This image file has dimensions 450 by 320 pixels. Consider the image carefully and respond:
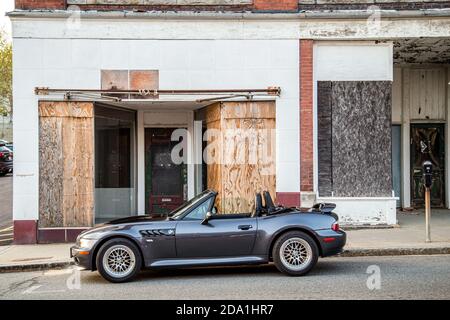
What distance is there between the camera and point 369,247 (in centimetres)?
1105

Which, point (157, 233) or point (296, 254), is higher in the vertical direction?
point (157, 233)

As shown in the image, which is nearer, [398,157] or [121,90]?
[121,90]

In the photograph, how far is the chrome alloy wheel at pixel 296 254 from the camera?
29.2 feet

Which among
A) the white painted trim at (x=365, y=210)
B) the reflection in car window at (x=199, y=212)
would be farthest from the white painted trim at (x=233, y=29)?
the reflection in car window at (x=199, y=212)

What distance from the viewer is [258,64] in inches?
522

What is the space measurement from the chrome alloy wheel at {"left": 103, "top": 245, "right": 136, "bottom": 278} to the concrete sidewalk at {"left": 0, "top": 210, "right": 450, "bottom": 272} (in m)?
2.00

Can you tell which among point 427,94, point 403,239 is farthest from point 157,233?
point 427,94

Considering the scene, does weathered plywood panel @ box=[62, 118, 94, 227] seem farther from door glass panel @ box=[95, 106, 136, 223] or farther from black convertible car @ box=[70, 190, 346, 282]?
black convertible car @ box=[70, 190, 346, 282]

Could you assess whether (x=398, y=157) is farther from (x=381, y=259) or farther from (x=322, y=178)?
(x=381, y=259)

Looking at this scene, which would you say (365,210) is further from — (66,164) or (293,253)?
(66,164)

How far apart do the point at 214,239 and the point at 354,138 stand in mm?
5819
